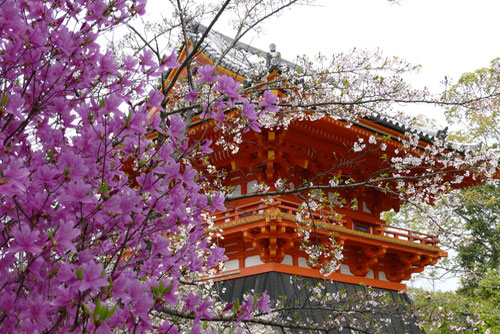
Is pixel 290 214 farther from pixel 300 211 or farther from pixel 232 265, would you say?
pixel 232 265

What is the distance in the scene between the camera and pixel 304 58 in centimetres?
599

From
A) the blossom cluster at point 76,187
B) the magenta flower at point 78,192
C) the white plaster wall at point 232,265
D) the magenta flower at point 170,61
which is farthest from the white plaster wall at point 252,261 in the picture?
the magenta flower at point 78,192

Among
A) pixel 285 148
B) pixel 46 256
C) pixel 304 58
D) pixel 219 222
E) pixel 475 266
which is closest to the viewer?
pixel 46 256

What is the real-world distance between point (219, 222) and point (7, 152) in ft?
29.0

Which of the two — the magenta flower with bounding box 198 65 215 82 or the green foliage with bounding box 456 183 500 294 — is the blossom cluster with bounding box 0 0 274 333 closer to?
the magenta flower with bounding box 198 65 215 82

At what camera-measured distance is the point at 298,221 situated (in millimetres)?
8750

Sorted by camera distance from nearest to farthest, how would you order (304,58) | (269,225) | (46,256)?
(46,256) → (304,58) → (269,225)

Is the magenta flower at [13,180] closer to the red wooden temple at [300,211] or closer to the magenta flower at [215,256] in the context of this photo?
the magenta flower at [215,256]

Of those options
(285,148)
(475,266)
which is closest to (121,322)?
(285,148)

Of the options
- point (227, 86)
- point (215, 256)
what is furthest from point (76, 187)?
point (215, 256)

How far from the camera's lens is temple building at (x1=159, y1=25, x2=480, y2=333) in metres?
9.34

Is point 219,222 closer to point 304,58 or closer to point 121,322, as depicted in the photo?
point 304,58

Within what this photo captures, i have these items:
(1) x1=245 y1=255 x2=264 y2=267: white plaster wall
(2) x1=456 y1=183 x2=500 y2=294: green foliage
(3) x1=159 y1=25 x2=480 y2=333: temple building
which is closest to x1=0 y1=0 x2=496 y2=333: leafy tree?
(3) x1=159 y1=25 x2=480 y2=333: temple building

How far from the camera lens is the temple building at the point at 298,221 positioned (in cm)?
934
